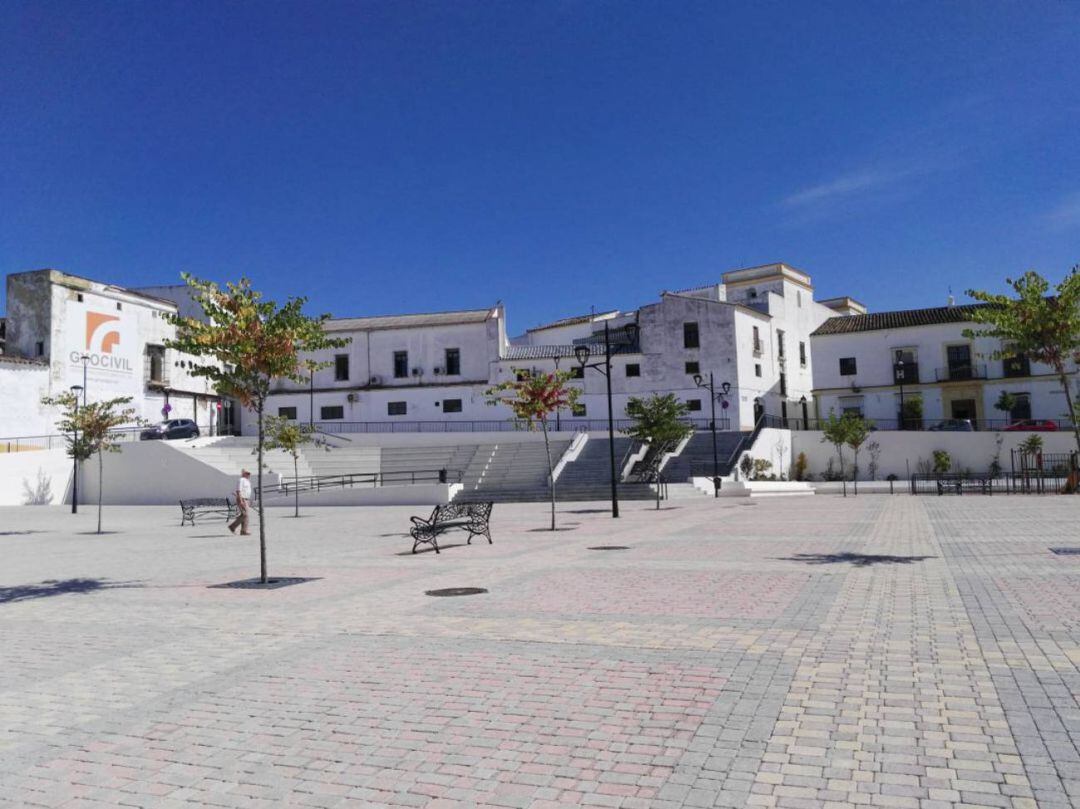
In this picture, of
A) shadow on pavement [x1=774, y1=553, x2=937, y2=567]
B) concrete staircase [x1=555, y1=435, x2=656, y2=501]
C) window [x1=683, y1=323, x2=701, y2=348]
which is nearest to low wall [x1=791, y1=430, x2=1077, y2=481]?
window [x1=683, y1=323, x2=701, y2=348]

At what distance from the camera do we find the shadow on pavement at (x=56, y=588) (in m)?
10.4

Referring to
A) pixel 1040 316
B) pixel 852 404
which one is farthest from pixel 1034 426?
pixel 1040 316

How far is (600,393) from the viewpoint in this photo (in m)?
46.0

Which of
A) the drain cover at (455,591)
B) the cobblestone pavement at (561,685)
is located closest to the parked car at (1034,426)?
the cobblestone pavement at (561,685)

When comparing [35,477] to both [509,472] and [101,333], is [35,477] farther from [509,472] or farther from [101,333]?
[509,472]

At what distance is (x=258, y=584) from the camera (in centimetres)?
1085

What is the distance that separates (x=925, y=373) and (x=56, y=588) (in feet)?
154

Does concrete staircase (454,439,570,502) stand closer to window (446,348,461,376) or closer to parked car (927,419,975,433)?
window (446,348,461,376)

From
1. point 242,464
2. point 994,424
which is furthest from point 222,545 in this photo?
point 994,424

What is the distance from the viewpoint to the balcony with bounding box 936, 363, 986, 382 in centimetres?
4615

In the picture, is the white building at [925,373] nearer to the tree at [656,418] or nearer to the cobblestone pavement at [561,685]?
the tree at [656,418]

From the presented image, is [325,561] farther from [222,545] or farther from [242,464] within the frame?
[242,464]

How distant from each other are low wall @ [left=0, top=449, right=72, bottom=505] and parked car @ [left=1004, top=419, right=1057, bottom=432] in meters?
43.9

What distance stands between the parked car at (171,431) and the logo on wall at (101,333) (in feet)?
18.4
